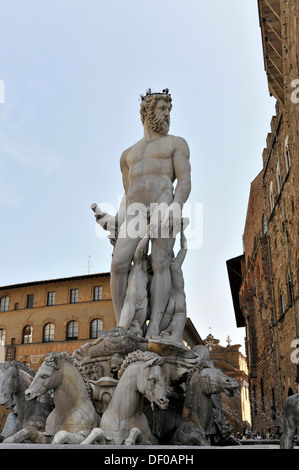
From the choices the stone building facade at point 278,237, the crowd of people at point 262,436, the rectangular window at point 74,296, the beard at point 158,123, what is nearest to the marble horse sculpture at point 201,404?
the beard at point 158,123

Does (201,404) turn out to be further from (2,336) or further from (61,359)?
(2,336)

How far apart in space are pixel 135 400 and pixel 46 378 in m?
0.74

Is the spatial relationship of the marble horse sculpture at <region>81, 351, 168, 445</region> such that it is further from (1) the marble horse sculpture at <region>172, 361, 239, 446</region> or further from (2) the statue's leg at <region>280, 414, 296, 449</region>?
(2) the statue's leg at <region>280, 414, 296, 449</region>

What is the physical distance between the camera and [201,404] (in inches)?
188

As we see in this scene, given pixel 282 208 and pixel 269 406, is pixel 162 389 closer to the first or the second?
pixel 282 208

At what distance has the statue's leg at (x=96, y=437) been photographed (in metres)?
3.94

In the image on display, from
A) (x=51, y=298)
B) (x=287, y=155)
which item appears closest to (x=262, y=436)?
(x=287, y=155)

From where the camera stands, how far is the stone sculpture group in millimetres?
4336

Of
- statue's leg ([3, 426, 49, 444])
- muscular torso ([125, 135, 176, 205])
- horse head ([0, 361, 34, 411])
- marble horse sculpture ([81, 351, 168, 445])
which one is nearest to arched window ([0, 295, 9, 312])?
muscular torso ([125, 135, 176, 205])

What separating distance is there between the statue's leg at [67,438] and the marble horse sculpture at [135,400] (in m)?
0.19

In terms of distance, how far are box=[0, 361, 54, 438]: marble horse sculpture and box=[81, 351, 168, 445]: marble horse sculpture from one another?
104 centimetres

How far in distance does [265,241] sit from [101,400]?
28.8 m

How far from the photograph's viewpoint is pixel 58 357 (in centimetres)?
452
